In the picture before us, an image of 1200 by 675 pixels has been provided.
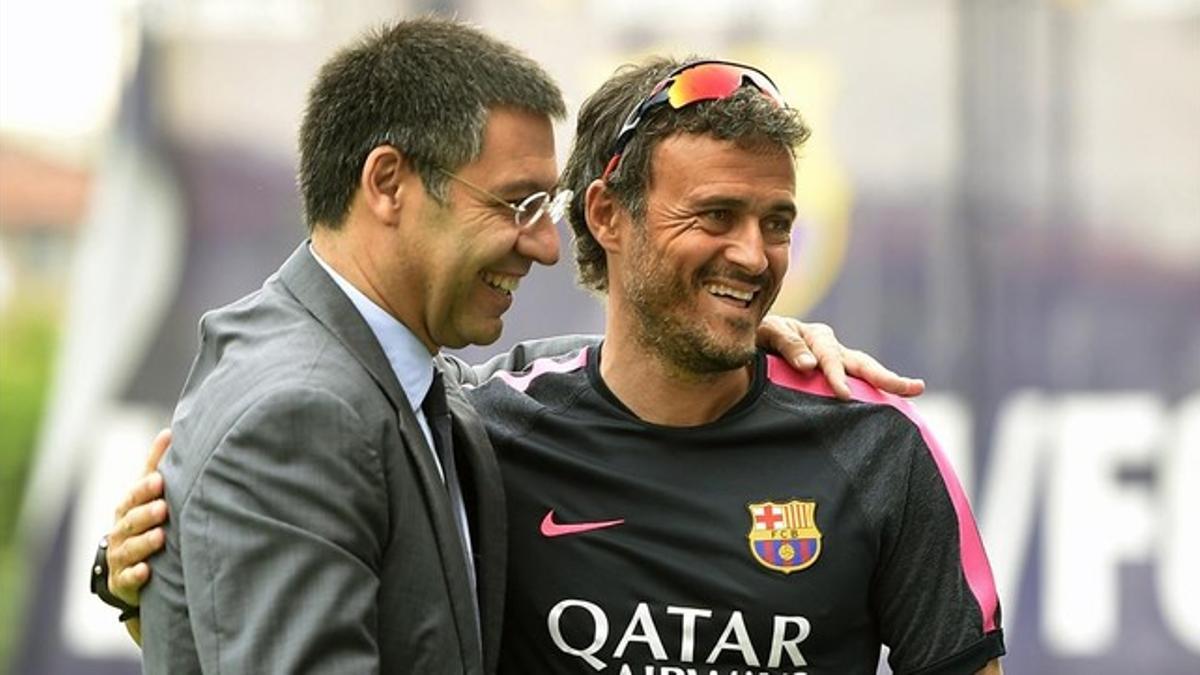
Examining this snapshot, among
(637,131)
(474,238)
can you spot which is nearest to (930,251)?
(637,131)

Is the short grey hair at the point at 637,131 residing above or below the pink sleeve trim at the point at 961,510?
above

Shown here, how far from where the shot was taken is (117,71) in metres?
6.06

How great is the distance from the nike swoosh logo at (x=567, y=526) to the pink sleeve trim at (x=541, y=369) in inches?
8.9

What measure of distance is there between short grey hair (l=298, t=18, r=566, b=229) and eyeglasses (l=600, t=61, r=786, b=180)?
0.34m

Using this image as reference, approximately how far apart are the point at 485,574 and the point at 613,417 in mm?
362

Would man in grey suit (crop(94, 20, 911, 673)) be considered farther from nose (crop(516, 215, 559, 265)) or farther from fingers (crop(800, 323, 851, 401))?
fingers (crop(800, 323, 851, 401))

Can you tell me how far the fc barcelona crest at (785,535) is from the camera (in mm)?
2836

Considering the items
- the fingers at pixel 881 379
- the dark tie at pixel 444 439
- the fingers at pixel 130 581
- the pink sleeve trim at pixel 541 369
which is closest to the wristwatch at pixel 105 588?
the fingers at pixel 130 581

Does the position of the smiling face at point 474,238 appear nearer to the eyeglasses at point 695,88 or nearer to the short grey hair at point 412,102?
the short grey hair at point 412,102

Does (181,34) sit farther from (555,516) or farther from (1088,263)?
(555,516)

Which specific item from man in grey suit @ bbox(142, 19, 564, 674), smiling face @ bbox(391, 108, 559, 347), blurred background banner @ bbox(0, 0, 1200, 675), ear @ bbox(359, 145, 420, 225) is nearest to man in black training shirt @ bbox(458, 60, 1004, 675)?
man in grey suit @ bbox(142, 19, 564, 674)

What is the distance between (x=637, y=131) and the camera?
296cm

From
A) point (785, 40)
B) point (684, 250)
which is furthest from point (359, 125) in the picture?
point (785, 40)

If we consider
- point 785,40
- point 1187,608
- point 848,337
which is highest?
point 785,40
